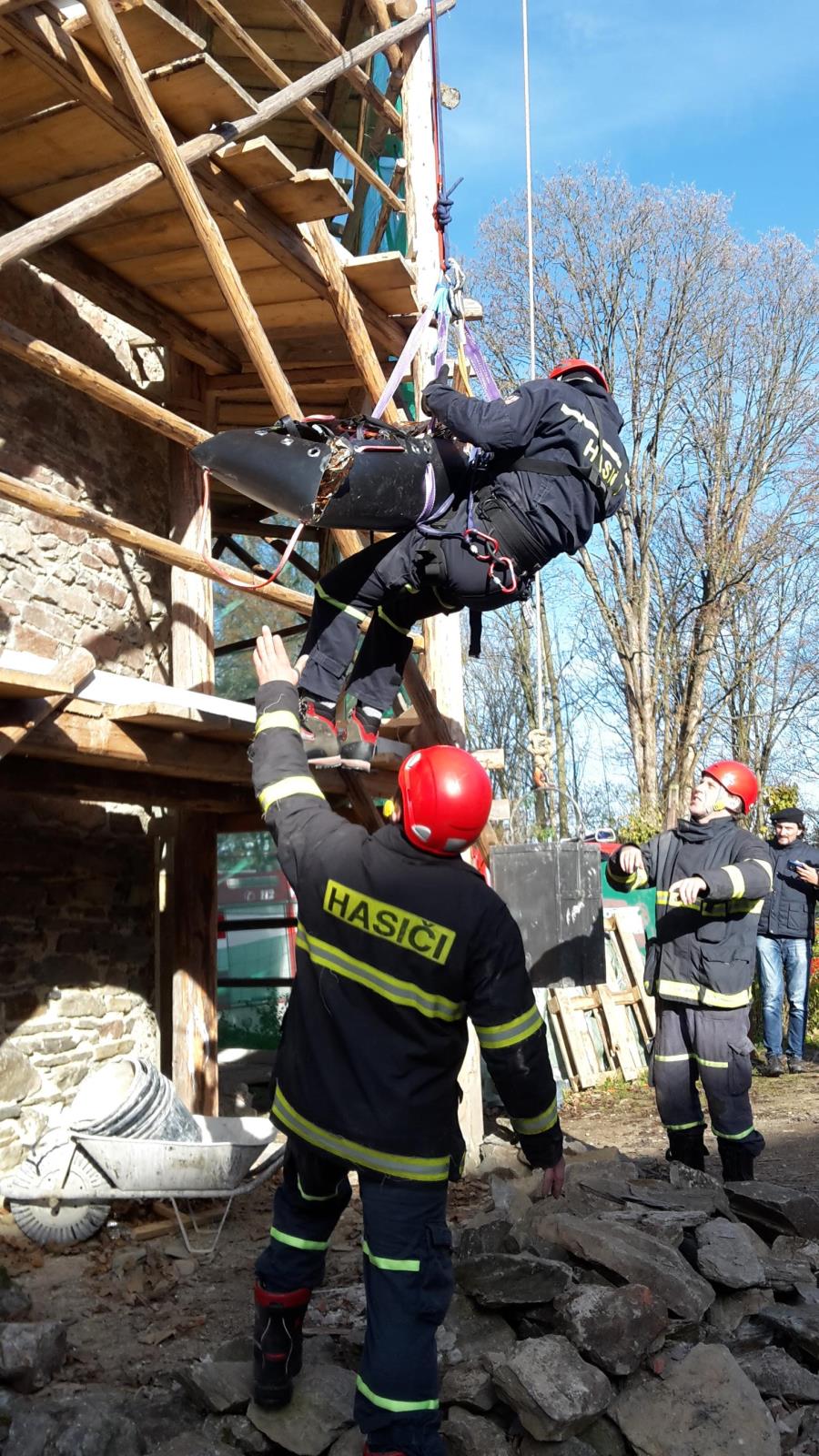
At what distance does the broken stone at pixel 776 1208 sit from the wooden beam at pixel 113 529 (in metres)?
3.13

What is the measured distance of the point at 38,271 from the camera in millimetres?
7102

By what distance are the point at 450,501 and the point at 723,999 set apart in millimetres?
2589

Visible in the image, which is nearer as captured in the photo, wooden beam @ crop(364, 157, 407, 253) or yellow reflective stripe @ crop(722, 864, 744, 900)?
yellow reflective stripe @ crop(722, 864, 744, 900)

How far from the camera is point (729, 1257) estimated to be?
14.7 feet

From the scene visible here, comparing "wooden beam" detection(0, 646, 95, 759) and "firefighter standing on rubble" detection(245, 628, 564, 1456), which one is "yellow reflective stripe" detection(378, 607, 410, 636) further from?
"firefighter standing on rubble" detection(245, 628, 564, 1456)

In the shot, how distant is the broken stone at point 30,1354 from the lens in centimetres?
394

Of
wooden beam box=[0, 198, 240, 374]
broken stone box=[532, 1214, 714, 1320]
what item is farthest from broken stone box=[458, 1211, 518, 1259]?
wooden beam box=[0, 198, 240, 374]

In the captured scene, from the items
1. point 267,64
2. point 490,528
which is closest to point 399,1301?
point 490,528

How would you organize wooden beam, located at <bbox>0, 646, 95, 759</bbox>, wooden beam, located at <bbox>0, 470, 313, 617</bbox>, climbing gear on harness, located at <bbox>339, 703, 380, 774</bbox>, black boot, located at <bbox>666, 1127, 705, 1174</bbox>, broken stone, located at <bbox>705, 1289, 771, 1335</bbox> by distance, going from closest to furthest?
broken stone, located at <bbox>705, 1289, 771, 1335</bbox> → climbing gear on harness, located at <bbox>339, 703, 380, 774</bbox> → wooden beam, located at <bbox>0, 646, 95, 759</bbox> → wooden beam, located at <bbox>0, 470, 313, 617</bbox> → black boot, located at <bbox>666, 1127, 705, 1174</bbox>

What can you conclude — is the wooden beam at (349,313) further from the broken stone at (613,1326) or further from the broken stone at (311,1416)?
the broken stone at (311,1416)

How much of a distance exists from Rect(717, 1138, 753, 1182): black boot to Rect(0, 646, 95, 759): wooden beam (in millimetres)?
3506

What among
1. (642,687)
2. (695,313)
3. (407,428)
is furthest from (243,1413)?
(695,313)

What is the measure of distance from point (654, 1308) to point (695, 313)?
18.6 meters

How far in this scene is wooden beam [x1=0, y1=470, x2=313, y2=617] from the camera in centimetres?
495
